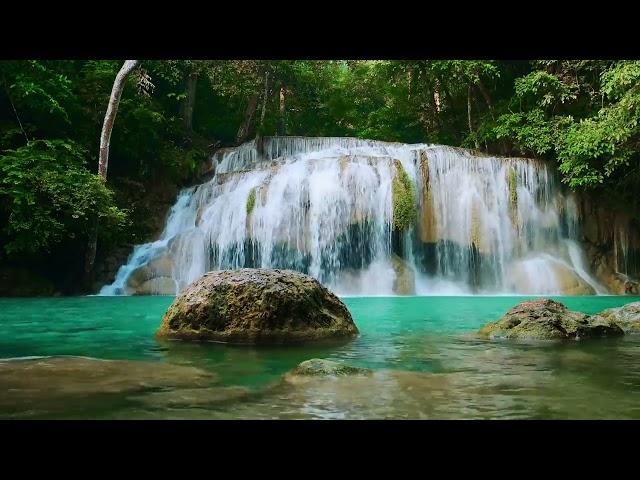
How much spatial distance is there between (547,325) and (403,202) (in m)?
11.0

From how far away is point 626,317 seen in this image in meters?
7.51

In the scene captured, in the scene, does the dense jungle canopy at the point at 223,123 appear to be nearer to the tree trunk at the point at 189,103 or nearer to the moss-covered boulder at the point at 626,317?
the tree trunk at the point at 189,103

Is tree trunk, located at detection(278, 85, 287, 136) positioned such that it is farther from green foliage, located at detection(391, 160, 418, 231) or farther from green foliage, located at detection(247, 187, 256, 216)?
green foliage, located at detection(391, 160, 418, 231)

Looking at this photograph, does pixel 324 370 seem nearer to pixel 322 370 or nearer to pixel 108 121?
pixel 322 370

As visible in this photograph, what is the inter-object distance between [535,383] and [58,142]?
15.0m

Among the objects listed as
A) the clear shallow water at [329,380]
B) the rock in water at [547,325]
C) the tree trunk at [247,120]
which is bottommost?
the clear shallow water at [329,380]

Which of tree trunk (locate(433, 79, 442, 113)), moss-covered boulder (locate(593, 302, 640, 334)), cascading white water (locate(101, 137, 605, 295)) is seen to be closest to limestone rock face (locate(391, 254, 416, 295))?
cascading white water (locate(101, 137, 605, 295))

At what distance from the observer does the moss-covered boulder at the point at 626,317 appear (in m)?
7.18

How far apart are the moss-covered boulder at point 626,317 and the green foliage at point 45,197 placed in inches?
473

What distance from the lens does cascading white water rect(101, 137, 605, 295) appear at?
1681 centimetres

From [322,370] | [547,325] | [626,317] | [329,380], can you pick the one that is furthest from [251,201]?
[329,380]

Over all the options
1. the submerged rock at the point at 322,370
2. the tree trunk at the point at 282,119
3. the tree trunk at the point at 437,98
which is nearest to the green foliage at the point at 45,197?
the submerged rock at the point at 322,370
